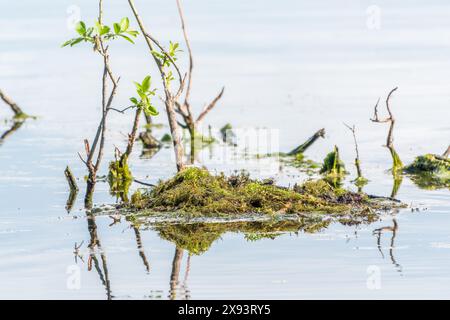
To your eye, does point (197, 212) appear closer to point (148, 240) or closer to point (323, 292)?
point (148, 240)

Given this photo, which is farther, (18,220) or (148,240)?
(18,220)

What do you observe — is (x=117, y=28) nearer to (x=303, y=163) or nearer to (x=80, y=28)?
(x=80, y=28)

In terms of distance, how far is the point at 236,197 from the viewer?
15367mm

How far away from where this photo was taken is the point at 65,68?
1337 inches

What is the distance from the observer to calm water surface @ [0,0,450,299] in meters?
12.6

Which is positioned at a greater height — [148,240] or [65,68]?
[65,68]

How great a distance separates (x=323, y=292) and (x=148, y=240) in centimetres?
295

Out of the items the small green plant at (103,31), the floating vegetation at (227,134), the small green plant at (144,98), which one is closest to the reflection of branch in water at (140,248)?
the small green plant at (144,98)

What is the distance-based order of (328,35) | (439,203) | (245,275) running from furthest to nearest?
(328,35) < (439,203) < (245,275)

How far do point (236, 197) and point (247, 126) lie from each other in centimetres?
910

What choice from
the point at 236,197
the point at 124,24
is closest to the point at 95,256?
the point at 236,197

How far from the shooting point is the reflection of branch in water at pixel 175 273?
11.9 meters

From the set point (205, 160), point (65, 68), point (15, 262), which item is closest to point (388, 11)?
point (65, 68)

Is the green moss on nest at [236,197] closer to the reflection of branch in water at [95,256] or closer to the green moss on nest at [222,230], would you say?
the green moss on nest at [222,230]
